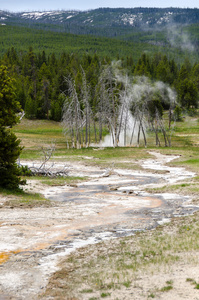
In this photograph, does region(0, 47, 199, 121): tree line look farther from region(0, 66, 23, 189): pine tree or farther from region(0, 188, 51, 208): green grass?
region(0, 188, 51, 208): green grass

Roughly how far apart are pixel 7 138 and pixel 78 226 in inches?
367

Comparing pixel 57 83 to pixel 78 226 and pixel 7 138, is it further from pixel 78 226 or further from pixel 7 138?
pixel 78 226

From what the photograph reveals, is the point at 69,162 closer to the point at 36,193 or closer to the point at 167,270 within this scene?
the point at 36,193

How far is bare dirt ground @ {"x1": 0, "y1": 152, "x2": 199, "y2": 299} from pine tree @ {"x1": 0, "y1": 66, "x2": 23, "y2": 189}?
249 cm

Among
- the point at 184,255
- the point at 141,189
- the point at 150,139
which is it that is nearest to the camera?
the point at 184,255

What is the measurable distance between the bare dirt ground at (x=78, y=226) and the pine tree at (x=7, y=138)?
2.49m

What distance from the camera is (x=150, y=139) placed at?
75.8 meters

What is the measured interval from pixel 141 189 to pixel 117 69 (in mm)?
45092

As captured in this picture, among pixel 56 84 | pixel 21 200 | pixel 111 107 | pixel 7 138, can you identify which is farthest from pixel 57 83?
pixel 21 200

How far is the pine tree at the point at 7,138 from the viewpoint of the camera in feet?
72.9

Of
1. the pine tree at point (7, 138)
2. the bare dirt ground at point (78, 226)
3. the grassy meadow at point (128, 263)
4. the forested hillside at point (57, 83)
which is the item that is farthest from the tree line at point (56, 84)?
the grassy meadow at point (128, 263)

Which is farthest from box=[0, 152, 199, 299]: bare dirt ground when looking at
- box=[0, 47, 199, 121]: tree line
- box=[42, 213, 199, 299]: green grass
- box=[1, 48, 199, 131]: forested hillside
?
box=[0, 47, 199, 121]: tree line

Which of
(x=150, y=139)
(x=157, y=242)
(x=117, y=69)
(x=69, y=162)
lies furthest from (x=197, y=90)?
(x=157, y=242)

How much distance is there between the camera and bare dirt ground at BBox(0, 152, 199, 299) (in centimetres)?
902
